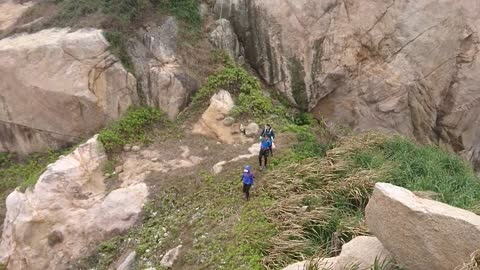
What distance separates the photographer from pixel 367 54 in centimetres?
1473

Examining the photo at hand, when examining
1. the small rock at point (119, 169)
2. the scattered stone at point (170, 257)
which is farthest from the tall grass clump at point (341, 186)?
the small rock at point (119, 169)

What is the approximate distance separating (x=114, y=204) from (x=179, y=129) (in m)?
3.25

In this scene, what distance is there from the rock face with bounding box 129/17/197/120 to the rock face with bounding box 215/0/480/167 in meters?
2.67

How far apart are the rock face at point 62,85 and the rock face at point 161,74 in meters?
0.46

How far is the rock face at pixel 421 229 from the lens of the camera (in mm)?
5477

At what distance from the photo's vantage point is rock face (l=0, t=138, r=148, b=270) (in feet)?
32.6

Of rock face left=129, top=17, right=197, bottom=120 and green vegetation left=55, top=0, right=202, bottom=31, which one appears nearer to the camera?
rock face left=129, top=17, right=197, bottom=120

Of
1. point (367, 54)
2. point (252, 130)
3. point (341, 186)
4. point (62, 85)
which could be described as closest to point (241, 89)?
point (252, 130)

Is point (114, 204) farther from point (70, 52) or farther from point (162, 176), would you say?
point (70, 52)

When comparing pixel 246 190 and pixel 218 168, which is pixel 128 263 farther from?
pixel 218 168

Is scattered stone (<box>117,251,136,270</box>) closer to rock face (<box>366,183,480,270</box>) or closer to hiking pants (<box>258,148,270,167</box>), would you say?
hiking pants (<box>258,148,270,167</box>)

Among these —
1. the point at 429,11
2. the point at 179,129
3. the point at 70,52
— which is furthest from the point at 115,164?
the point at 429,11

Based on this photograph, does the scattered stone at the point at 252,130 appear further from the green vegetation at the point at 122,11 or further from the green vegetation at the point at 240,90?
the green vegetation at the point at 122,11

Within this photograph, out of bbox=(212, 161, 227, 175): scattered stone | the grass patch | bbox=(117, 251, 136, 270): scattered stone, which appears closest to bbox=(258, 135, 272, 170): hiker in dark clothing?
bbox=(212, 161, 227, 175): scattered stone
